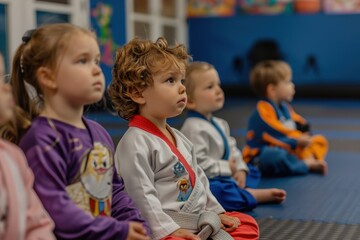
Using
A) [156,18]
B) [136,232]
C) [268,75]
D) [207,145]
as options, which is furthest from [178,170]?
[156,18]

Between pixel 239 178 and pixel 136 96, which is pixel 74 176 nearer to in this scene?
pixel 136 96

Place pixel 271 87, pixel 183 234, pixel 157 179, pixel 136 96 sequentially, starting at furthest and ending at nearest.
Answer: pixel 271 87 < pixel 136 96 < pixel 157 179 < pixel 183 234

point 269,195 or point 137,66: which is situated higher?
point 137,66

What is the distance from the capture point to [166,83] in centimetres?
261

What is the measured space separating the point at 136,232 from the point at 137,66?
0.78 meters

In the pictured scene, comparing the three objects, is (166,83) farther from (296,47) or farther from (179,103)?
(296,47)

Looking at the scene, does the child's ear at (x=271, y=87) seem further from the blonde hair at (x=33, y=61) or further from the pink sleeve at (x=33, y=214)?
the pink sleeve at (x=33, y=214)

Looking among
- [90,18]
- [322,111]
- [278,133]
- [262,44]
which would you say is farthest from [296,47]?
[278,133]

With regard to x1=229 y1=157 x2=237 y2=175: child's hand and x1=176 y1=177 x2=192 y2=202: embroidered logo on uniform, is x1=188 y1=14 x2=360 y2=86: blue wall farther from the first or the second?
x1=176 y1=177 x2=192 y2=202: embroidered logo on uniform

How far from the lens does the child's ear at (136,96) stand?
263 cm

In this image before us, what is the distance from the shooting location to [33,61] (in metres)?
2.02

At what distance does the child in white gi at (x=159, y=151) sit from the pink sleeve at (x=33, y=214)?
0.65 metres

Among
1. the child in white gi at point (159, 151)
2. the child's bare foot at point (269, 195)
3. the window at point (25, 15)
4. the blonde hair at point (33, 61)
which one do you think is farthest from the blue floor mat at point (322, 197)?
the window at point (25, 15)

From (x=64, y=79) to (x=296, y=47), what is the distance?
10941 millimetres
